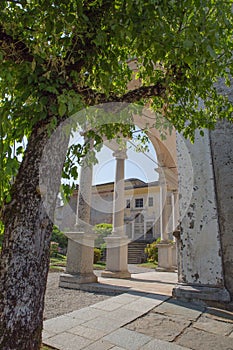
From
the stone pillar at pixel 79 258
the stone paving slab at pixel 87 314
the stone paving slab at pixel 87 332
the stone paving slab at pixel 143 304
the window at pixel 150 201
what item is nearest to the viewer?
the stone paving slab at pixel 87 332

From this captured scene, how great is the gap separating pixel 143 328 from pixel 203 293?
1.19m

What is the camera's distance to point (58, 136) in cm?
188

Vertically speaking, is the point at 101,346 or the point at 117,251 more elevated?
the point at 117,251

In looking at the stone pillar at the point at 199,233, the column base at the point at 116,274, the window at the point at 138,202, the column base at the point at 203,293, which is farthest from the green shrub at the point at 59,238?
the column base at the point at 203,293

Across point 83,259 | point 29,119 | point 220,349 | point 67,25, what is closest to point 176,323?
point 220,349

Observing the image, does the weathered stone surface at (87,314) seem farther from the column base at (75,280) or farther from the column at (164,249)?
the column at (164,249)

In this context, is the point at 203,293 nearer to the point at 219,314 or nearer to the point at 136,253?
the point at 219,314

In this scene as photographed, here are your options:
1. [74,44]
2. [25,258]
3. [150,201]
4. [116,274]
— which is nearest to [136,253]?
[150,201]

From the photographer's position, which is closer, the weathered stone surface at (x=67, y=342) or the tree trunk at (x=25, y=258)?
the tree trunk at (x=25, y=258)

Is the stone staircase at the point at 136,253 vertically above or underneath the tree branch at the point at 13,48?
underneath

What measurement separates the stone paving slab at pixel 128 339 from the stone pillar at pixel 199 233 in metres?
1.32

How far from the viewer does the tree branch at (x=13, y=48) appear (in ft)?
5.87

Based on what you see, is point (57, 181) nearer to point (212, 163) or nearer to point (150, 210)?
point (212, 163)

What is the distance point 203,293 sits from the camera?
3.27 meters
